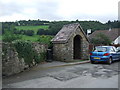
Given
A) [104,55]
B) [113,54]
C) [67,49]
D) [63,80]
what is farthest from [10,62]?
[113,54]

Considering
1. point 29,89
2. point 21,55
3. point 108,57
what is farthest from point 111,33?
point 29,89

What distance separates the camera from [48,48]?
13367 mm

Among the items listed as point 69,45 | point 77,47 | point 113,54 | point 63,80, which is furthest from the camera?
point 77,47

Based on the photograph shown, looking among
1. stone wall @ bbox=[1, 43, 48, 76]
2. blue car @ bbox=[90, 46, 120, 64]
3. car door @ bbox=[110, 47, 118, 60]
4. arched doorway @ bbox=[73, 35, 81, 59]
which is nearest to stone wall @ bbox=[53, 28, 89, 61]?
arched doorway @ bbox=[73, 35, 81, 59]

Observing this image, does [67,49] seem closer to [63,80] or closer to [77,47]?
[77,47]

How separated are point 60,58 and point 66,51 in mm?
1004

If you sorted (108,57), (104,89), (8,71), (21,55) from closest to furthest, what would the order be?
(104,89)
(8,71)
(21,55)
(108,57)

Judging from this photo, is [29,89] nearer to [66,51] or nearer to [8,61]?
[8,61]

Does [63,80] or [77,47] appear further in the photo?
[77,47]

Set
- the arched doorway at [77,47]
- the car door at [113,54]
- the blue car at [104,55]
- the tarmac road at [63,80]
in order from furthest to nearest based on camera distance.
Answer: the arched doorway at [77,47], the car door at [113,54], the blue car at [104,55], the tarmac road at [63,80]

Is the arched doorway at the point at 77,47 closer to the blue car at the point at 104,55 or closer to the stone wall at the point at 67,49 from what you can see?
the stone wall at the point at 67,49

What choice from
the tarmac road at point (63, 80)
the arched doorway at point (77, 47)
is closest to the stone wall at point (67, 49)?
the arched doorway at point (77, 47)

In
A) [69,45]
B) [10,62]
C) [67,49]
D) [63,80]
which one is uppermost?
[69,45]

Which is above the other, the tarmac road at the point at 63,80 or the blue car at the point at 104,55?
the blue car at the point at 104,55
